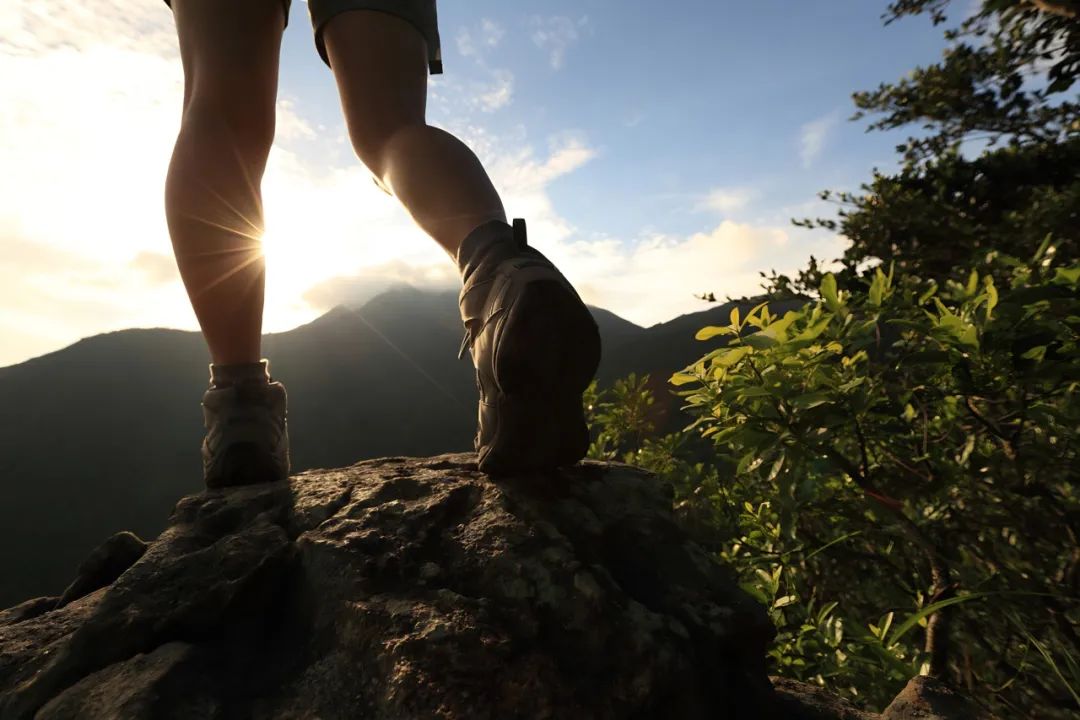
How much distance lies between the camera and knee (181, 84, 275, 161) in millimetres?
1546

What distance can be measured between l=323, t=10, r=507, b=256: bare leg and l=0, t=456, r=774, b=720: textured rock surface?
2.28ft

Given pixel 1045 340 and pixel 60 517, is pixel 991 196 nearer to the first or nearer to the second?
pixel 1045 340

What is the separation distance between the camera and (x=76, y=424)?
37.2 meters

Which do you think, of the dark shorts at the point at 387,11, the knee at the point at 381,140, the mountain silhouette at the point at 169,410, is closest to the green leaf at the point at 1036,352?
the knee at the point at 381,140

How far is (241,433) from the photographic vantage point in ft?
5.20

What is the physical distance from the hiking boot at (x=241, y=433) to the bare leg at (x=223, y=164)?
0.33 ft

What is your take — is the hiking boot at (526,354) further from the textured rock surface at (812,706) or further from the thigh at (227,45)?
the thigh at (227,45)

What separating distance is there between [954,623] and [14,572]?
40.6m

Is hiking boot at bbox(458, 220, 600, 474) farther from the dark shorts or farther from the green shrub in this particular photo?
the dark shorts

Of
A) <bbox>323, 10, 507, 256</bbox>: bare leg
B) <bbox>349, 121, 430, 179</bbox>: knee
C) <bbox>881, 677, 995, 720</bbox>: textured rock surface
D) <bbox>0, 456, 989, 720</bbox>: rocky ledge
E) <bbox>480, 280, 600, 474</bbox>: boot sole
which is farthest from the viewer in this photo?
<bbox>349, 121, 430, 179</bbox>: knee

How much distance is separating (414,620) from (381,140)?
1282 millimetres

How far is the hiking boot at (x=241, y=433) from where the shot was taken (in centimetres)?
157

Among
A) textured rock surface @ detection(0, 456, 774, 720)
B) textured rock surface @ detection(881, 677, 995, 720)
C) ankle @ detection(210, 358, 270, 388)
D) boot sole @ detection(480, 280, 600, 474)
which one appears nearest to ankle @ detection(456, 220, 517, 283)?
boot sole @ detection(480, 280, 600, 474)

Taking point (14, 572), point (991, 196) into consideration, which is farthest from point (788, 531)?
point (14, 572)
